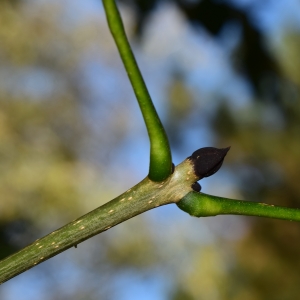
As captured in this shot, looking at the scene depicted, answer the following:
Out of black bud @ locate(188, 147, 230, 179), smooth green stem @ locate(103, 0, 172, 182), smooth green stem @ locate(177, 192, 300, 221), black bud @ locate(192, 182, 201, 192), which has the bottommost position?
smooth green stem @ locate(177, 192, 300, 221)

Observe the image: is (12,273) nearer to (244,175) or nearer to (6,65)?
(244,175)

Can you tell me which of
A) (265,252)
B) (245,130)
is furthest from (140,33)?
(245,130)

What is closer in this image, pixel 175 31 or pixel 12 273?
pixel 12 273

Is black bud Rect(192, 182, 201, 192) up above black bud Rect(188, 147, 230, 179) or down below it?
below

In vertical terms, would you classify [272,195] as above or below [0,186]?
below
